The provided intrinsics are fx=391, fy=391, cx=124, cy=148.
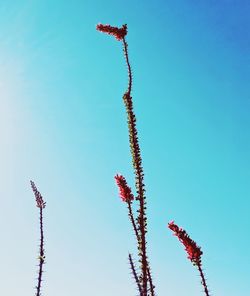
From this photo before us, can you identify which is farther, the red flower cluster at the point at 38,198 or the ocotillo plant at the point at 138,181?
the red flower cluster at the point at 38,198

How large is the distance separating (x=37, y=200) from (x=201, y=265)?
917 centimetres

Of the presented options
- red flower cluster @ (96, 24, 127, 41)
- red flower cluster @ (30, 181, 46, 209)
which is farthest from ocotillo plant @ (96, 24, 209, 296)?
red flower cluster @ (30, 181, 46, 209)

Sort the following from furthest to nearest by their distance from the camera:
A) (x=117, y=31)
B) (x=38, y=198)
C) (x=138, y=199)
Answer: (x=38, y=198)
(x=117, y=31)
(x=138, y=199)

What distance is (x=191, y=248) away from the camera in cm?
1443

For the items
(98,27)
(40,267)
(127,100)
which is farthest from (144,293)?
(40,267)

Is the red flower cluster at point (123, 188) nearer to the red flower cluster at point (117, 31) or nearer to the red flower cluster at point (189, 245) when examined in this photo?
the red flower cluster at point (189, 245)

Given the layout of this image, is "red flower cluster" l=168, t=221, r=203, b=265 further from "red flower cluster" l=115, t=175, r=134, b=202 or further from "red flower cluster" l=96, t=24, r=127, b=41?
"red flower cluster" l=96, t=24, r=127, b=41

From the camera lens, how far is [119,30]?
1354 centimetres

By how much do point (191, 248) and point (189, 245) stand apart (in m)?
0.15

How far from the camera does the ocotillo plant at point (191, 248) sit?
14422 millimetres

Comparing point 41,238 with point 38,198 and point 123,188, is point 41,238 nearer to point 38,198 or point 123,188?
point 38,198

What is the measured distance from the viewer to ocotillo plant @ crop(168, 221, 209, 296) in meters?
14.4

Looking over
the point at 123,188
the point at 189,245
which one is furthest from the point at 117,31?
the point at 189,245

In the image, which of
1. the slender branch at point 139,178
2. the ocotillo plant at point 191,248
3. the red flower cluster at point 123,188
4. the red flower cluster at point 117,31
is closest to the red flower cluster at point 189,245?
the ocotillo plant at point 191,248
